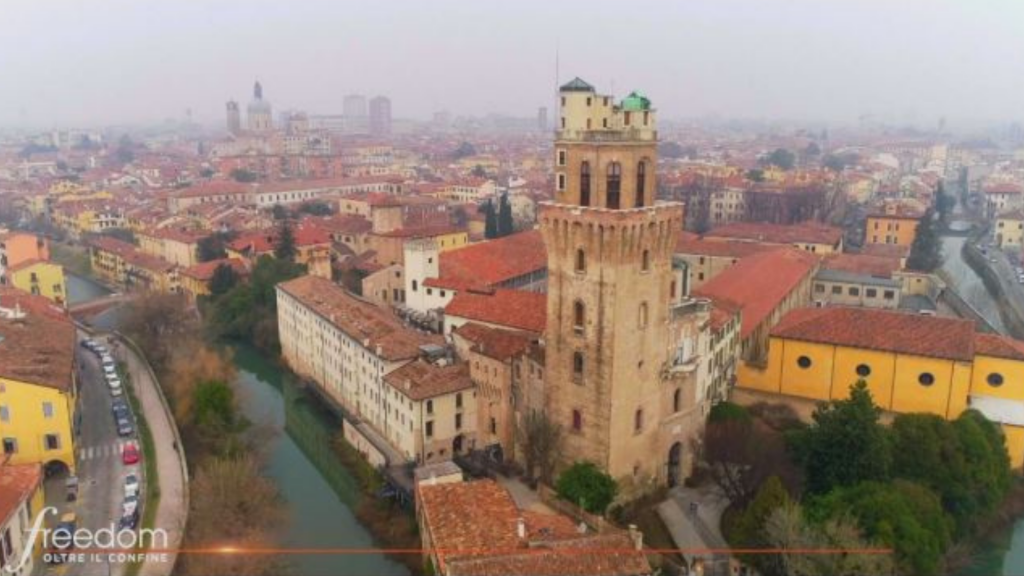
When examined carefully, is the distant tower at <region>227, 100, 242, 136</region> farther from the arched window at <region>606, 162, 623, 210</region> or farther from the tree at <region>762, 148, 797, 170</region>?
the arched window at <region>606, 162, 623, 210</region>

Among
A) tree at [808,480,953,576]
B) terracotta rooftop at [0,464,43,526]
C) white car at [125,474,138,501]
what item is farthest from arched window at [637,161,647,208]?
terracotta rooftop at [0,464,43,526]

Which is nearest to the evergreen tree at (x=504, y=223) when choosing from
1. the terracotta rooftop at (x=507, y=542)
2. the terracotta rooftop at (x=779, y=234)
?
the terracotta rooftop at (x=779, y=234)

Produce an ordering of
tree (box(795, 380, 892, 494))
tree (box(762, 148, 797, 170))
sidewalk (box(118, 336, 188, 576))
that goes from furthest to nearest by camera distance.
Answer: tree (box(762, 148, 797, 170)) → tree (box(795, 380, 892, 494)) → sidewalk (box(118, 336, 188, 576))

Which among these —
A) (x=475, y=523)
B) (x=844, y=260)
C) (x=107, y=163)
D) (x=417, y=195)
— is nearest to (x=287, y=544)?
(x=475, y=523)

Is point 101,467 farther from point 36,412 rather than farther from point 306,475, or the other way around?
point 306,475

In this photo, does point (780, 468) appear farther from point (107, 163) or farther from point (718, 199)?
point (107, 163)

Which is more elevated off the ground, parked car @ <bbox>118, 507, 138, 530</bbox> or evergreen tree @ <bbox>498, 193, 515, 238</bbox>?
evergreen tree @ <bbox>498, 193, 515, 238</bbox>
